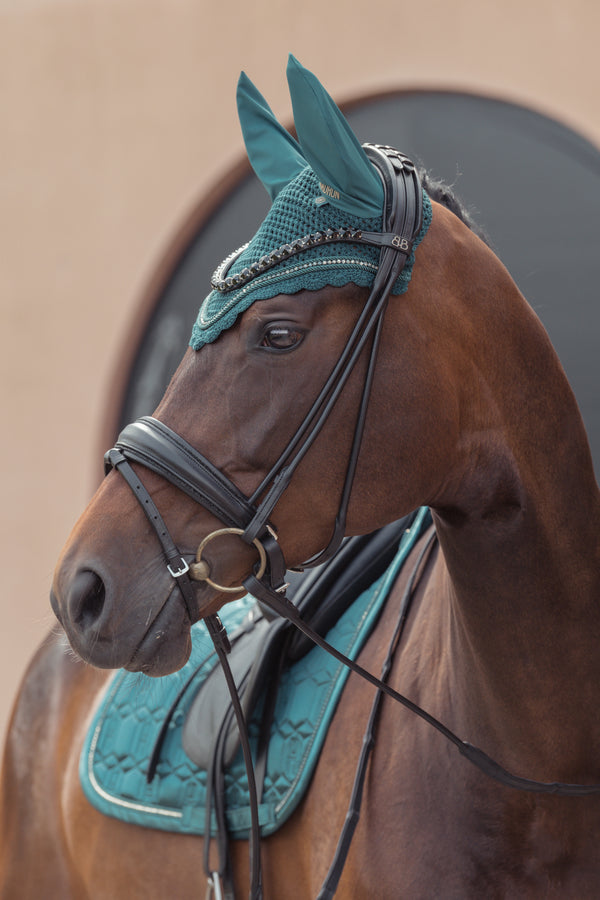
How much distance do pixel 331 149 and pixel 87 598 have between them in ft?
1.93

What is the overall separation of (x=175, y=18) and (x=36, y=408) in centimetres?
168

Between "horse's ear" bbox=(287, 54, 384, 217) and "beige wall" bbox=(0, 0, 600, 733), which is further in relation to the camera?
"beige wall" bbox=(0, 0, 600, 733)

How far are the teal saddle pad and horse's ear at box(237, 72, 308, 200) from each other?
639mm

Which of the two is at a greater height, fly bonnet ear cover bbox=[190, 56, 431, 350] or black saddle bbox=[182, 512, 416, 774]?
fly bonnet ear cover bbox=[190, 56, 431, 350]

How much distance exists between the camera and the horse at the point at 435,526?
997 mm

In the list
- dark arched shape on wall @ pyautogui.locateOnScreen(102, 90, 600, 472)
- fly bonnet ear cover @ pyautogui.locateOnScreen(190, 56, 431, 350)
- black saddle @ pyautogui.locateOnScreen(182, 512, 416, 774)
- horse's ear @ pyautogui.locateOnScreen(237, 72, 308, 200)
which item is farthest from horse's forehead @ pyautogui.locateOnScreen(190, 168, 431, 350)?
dark arched shape on wall @ pyautogui.locateOnScreen(102, 90, 600, 472)

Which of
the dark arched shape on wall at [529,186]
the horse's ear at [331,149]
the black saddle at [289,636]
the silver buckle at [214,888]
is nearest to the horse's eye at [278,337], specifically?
the horse's ear at [331,149]

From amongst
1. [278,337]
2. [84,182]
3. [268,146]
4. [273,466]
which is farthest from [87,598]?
[84,182]

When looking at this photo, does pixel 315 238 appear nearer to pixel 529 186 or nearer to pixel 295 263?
pixel 295 263

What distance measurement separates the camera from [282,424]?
100 centimetres

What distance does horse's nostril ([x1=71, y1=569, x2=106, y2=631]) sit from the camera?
96cm

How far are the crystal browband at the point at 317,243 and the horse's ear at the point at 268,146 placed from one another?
179mm

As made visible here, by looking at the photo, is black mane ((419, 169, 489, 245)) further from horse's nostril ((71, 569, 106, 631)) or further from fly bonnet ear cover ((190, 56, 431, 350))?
horse's nostril ((71, 569, 106, 631))

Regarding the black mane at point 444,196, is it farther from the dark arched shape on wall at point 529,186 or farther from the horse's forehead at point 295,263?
the dark arched shape on wall at point 529,186
